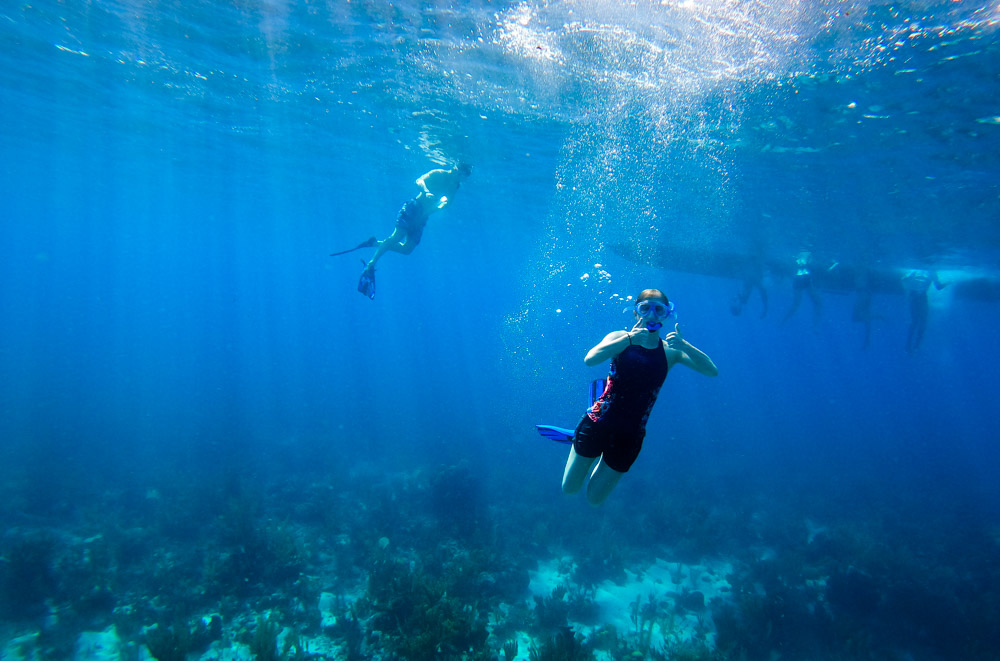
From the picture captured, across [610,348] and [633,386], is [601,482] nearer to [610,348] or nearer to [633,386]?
[633,386]

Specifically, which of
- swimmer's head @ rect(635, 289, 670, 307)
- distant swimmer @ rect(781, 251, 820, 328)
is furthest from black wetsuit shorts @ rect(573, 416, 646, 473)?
distant swimmer @ rect(781, 251, 820, 328)

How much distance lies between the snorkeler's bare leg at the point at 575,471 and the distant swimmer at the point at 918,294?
2856 centimetres

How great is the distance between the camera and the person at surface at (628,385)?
3684 millimetres

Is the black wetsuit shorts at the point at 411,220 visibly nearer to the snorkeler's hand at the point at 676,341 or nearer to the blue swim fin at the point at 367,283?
the blue swim fin at the point at 367,283

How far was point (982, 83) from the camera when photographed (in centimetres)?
920

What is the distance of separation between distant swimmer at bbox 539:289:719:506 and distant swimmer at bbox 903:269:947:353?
93.0ft

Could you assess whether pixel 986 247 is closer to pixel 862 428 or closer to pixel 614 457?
pixel 614 457

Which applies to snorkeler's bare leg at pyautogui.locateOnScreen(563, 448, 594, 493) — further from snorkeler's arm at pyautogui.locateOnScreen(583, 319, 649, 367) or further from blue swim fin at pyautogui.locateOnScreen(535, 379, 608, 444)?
snorkeler's arm at pyautogui.locateOnScreen(583, 319, 649, 367)

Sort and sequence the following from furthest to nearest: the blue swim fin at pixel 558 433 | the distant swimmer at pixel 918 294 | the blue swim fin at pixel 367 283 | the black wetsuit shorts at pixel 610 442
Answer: the distant swimmer at pixel 918 294 → the blue swim fin at pixel 367 283 → the blue swim fin at pixel 558 433 → the black wetsuit shorts at pixel 610 442

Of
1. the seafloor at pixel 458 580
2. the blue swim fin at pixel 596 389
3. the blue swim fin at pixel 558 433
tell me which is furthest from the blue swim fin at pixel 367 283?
the blue swim fin at pixel 596 389

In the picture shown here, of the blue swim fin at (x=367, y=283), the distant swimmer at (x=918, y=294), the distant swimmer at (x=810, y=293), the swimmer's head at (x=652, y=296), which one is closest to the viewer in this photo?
the swimmer's head at (x=652, y=296)

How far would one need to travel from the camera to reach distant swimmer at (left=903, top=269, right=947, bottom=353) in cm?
2427

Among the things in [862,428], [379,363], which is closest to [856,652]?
[862,428]

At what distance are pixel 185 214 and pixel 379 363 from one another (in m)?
26.9
